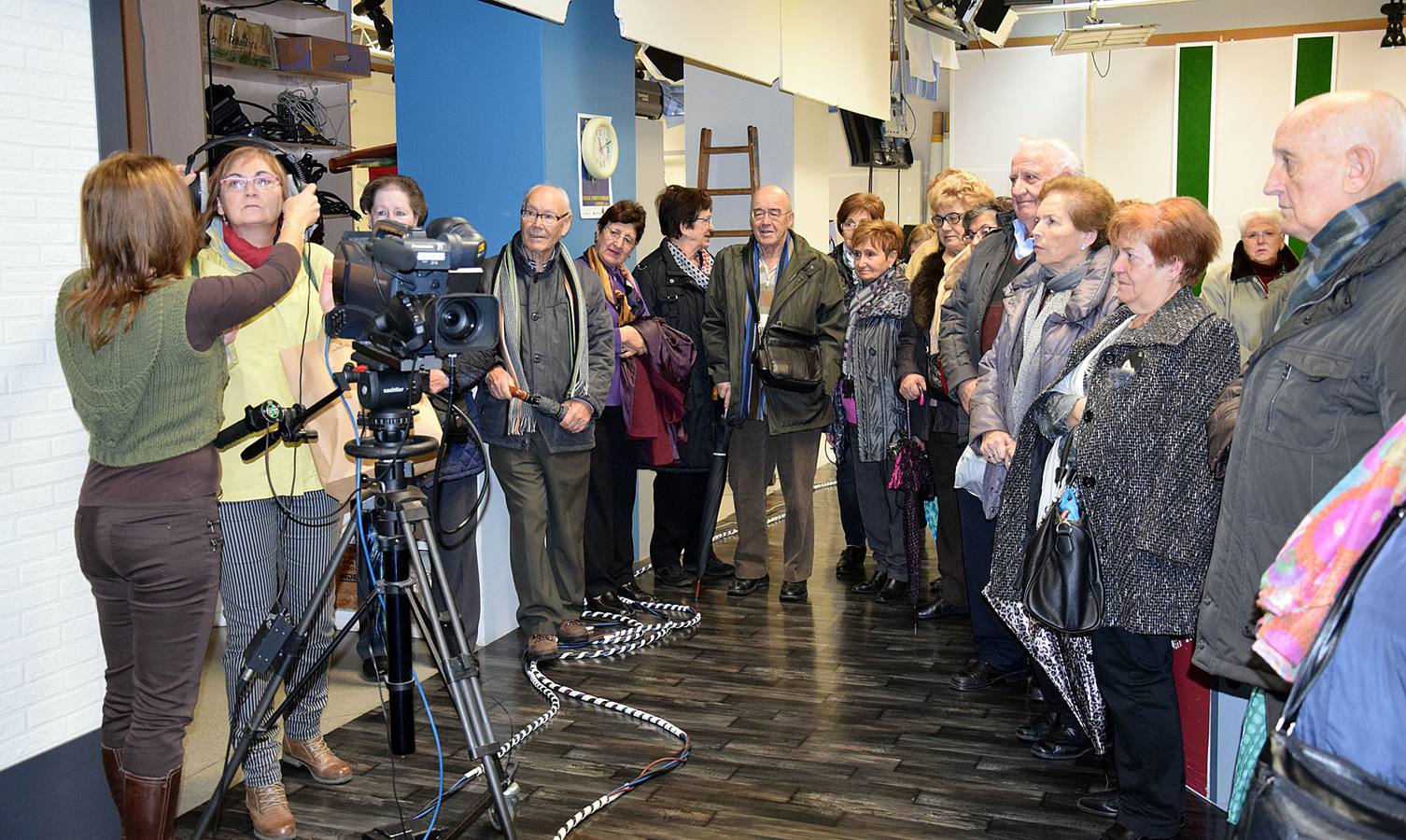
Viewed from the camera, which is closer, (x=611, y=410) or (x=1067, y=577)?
(x=1067, y=577)

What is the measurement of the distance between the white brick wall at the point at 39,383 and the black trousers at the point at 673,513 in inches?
110

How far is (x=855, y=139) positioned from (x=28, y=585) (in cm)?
719

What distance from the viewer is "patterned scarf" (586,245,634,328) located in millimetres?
4773

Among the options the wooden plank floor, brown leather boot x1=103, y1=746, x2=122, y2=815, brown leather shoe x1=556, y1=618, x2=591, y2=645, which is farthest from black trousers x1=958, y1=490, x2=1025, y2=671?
brown leather boot x1=103, y1=746, x2=122, y2=815

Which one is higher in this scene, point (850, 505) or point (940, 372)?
point (940, 372)

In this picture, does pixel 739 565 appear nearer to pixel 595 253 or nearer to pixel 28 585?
pixel 595 253

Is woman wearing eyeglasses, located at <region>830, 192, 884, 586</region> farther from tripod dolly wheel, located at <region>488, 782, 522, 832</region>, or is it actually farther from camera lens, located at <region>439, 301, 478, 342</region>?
camera lens, located at <region>439, 301, 478, 342</region>

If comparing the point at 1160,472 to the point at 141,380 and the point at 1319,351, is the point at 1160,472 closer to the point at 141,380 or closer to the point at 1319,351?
the point at 1319,351

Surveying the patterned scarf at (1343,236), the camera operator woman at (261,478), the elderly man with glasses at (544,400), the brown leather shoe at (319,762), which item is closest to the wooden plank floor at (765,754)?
the brown leather shoe at (319,762)

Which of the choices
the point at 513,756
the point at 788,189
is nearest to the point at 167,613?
the point at 513,756

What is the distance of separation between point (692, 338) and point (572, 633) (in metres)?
1.46

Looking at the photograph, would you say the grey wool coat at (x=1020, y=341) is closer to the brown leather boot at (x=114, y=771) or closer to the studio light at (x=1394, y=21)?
the brown leather boot at (x=114, y=771)

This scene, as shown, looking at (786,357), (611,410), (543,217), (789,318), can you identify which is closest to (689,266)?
(789,318)

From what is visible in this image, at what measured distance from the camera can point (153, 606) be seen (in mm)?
2475
